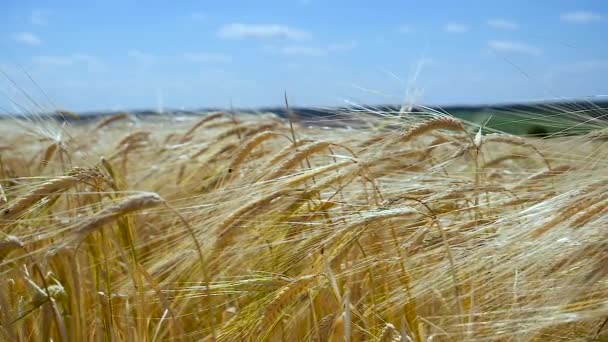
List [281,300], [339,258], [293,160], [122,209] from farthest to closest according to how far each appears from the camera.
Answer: [293,160] → [339,258] → [281,300] → [122,209]

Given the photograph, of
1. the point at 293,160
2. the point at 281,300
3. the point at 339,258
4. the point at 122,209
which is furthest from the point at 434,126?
the point at 122,209

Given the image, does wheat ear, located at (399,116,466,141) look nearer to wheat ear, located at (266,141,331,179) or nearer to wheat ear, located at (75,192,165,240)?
wheat ear, located at (266,141,331,179)

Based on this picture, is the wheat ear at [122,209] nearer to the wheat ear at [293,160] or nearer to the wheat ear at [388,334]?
the wheat ear at [388,334]

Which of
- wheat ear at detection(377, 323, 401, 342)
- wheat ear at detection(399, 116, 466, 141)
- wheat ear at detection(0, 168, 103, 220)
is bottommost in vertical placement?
wheat ear at detection(377, 323, 401, 342)

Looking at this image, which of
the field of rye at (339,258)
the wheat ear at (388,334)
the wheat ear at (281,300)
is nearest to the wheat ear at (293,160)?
the field of rye at (339,258)

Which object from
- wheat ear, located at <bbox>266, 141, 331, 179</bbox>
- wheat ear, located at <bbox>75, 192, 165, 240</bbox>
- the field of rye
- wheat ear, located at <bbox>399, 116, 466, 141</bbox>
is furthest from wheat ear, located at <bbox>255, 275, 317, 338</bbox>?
wheat ear, located at <bbox>399, 116, 466, 141</bbox>

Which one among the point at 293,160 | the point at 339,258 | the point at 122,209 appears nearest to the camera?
the point at 122,209

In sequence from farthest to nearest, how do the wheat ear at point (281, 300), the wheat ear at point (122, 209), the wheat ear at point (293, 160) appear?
the wheat ear at point (293, 160) < the wheat ear at point (281, 300) < the wheat ear at point (122, 209)

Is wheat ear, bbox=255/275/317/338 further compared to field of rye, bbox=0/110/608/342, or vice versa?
wheat ear, bbox=255/275/317/338

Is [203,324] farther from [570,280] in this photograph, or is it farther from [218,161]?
[218,161]

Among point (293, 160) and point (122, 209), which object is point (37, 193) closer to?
point (122, 209)

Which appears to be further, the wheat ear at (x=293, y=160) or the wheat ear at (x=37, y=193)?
the wheat ear at (x=293, y=160)

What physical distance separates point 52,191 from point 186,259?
0.40 m

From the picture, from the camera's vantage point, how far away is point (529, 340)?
124cm
